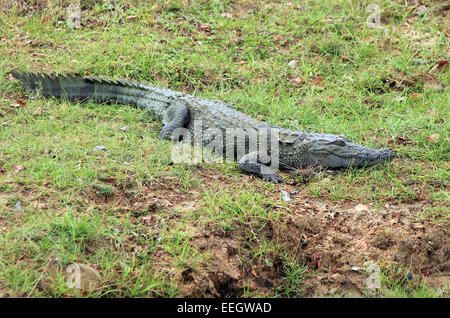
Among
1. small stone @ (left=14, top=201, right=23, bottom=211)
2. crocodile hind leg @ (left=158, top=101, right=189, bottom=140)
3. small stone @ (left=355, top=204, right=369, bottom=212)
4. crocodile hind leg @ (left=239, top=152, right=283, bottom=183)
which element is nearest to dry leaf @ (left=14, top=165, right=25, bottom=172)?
small stone @ (left=14, top=201, right=23, bottom=211)

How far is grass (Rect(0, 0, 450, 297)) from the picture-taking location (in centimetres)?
355

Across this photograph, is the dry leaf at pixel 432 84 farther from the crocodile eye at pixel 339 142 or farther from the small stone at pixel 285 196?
the small stone at pixel 285 196

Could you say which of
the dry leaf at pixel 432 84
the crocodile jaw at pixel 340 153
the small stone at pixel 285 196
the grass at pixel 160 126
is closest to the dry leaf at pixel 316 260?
the grass at pixel 160 126

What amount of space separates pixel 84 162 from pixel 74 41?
3.48m

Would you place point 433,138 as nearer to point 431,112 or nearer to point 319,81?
point 431,112

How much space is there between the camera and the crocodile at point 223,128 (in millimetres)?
5203

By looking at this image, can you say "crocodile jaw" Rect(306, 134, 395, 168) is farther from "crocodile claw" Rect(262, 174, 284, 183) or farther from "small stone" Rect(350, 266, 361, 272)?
"small stone" Rect(350, 266, 361, 272)

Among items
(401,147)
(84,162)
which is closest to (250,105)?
(401,147)

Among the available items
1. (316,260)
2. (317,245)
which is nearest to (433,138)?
(317,245)

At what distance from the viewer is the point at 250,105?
6.53 m

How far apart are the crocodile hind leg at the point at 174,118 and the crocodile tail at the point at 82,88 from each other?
1.97 ft

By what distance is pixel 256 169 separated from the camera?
5105 millimetres

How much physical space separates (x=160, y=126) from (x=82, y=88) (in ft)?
4.12

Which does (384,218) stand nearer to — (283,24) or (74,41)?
(283,24)
